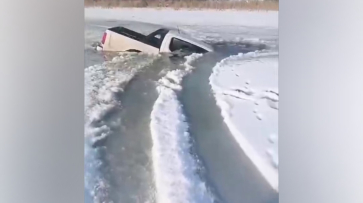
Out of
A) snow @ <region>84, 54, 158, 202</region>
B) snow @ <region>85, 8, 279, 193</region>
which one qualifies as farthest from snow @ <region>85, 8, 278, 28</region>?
snow @ <region>84, 54, 158, 202</region>

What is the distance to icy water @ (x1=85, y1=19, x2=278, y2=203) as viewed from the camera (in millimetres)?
921

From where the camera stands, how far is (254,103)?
3.04ft

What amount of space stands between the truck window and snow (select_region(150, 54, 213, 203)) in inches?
0.6

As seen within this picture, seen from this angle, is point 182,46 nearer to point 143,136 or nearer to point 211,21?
point 211,21

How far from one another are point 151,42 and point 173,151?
28 centimetres

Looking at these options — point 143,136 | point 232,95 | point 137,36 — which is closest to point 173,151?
point 143,136

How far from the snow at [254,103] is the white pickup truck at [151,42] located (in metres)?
0.09

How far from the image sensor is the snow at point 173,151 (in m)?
0.92
